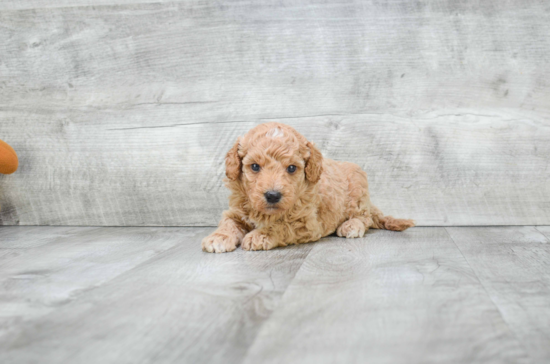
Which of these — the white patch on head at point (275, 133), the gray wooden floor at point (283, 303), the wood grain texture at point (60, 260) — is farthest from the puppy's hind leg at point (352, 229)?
the wood grain texture at point (60, 260)

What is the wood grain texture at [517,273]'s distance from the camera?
110 cm

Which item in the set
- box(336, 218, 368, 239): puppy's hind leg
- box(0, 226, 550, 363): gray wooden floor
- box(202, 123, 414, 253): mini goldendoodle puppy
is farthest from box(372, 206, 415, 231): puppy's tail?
box(0, 226, 550, 363): gray wooden floor

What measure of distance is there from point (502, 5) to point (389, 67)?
688mm

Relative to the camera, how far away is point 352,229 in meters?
2.28

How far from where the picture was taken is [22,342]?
1.09m

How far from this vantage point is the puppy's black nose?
1870 mm

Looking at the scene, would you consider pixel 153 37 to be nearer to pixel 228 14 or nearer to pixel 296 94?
pixel 228 14

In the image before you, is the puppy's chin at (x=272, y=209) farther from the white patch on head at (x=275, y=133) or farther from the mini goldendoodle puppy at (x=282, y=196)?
the white patch on head at (x=275, y=133)

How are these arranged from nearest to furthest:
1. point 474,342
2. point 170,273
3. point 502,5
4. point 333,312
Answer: point 474,342 < point 333,312 < point 170,273 < point 502,5

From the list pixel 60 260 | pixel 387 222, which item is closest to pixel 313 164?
pixel 387 222

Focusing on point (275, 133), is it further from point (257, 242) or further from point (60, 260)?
point (60, 260)

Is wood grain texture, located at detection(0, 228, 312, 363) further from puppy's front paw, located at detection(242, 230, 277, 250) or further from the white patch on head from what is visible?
the white patch on head

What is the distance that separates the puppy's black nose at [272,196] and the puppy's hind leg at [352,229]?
1.83ft

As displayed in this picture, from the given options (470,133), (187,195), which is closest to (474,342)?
(470,133)
